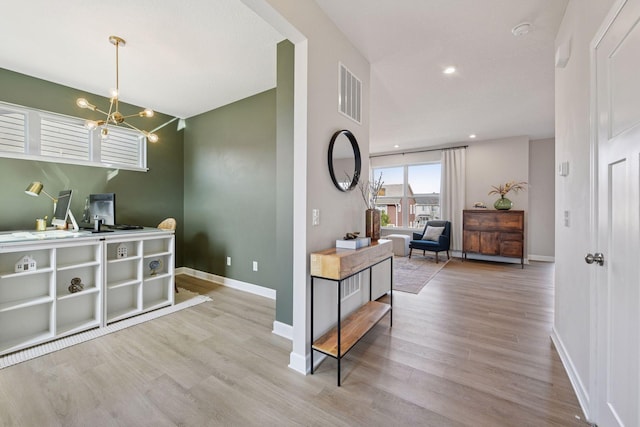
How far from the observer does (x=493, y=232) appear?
5.22m

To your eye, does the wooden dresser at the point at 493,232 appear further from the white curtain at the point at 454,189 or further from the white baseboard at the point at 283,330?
the white baseboard at the point at 283,330

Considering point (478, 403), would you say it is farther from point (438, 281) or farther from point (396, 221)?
point (396, 221)

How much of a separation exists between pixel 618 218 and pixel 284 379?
6.61 feet

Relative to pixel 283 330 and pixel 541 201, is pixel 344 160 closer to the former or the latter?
pixel 283 330

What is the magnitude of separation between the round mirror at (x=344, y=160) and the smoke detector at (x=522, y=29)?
1580 mm

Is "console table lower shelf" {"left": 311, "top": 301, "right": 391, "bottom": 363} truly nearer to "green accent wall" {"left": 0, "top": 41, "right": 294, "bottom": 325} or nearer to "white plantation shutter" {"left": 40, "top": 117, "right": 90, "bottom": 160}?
"green accent wall" {"left": 0, "top": 41, "right": 294, "bottom": 325}

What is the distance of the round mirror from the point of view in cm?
210

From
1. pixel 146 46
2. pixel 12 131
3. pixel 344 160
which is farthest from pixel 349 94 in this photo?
pixel 12 131

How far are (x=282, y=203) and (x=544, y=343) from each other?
2.60 meters

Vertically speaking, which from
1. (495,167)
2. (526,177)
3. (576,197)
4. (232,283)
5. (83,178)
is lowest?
(232,283)

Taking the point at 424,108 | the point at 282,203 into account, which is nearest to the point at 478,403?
the point at 282,203

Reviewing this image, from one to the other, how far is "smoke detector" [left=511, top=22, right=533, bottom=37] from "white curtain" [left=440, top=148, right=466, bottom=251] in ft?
13.3

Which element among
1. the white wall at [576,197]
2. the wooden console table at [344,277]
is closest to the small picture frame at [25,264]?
the wooden console table at [344,277]

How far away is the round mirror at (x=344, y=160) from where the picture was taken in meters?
2.10
